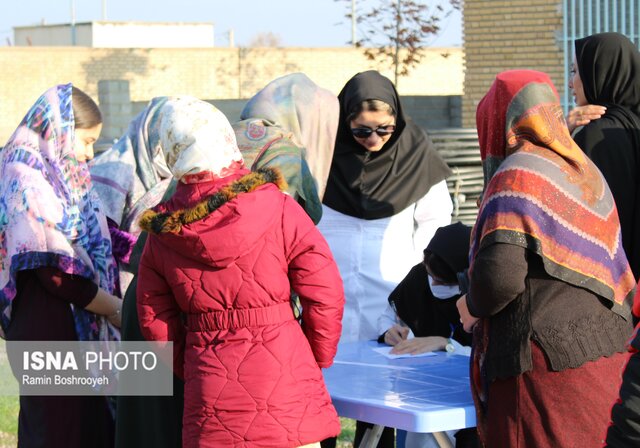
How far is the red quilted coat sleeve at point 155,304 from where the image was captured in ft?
9.43

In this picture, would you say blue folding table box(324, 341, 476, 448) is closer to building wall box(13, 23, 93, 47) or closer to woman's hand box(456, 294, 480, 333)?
woman's hand box(456, 294, 480, 333)

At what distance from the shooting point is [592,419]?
2.74m

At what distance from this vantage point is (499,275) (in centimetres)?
270

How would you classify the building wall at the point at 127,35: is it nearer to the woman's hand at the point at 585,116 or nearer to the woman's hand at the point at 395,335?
the woman's hand at the point at 585,116

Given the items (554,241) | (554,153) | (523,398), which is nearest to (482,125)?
(554,153)

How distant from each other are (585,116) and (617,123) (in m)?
0.12

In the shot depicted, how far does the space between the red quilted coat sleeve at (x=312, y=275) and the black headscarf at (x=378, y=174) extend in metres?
1.44

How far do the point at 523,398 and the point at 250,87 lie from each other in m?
24.8

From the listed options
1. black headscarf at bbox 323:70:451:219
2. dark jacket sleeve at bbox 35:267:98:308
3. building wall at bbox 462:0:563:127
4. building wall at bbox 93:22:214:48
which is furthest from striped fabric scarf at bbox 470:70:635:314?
building wall at bbox 93:22:214:48

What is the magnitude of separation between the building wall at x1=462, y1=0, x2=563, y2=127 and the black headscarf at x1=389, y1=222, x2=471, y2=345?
8854 mm

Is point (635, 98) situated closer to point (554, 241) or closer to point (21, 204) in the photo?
point (554, 241)

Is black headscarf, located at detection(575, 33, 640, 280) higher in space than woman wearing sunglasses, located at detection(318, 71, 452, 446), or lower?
higher

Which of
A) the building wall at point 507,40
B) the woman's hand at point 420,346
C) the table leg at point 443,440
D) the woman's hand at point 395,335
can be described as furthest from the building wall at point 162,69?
the table leg at point 443,440

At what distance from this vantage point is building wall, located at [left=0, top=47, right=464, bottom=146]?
25.5m
